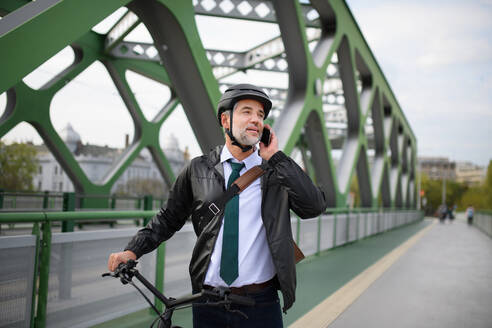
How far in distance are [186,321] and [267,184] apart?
312 centimetres

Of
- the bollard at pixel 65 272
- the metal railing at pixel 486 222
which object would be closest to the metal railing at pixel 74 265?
the bollard at pixel 65 272

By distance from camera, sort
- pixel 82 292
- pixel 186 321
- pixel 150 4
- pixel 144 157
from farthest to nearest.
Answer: pixel 144 157, pixel 150 4, pixel 186 321, pixel 82 292

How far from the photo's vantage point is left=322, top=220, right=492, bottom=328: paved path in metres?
4.91

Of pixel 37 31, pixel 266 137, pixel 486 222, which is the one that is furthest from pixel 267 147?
pixel 486 222

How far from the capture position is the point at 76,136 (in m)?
51.1

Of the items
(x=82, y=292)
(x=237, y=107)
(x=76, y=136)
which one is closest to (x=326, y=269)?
(x=82, y=292)

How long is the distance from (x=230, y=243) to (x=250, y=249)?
10 centimetres

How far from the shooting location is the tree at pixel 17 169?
3562 cm

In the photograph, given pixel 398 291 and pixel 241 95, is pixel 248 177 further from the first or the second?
pixel 398 291

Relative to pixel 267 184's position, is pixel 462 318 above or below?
below

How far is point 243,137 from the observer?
198 centimetres

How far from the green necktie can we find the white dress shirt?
0.08 feet

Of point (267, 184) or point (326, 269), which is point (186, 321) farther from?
point (326, 269)

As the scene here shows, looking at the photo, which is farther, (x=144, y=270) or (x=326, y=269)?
(x=326, y=269)
